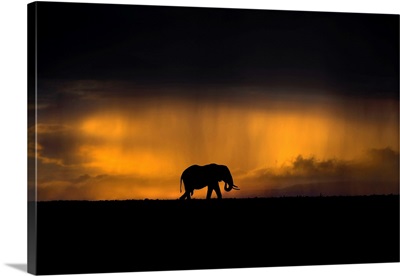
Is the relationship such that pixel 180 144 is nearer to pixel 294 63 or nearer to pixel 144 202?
pixel 144 202

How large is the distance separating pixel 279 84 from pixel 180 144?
4.10 ft

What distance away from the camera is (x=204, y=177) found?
12.7 m

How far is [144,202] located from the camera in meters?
12.5

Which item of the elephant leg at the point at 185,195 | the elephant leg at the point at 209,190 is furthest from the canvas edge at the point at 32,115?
the elephant leg at the point at 209,190

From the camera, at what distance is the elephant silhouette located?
1264cm

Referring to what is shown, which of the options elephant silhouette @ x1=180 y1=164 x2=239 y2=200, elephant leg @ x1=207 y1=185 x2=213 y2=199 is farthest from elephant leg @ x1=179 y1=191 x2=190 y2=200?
A: elephant leg @ x1=207 y1=185 x2=213 y2=199

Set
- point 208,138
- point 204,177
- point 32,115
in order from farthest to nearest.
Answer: point 208,138 < point 204,177 < point 32,115

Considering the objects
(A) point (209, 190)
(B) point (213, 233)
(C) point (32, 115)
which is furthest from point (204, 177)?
(C) point (32, 115)

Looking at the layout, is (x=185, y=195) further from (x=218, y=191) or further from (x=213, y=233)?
(x=213, y=233)

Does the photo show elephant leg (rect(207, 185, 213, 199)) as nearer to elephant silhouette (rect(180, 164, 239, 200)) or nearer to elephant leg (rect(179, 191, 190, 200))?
elephant silhouette (rect(180, 164, 239, 200))

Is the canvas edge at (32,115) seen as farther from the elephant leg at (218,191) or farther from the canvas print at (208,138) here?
the elephant leg at (218,191)

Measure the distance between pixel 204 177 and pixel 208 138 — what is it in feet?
1.36

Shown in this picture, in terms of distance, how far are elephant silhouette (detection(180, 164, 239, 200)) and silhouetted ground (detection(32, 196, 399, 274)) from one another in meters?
0.17

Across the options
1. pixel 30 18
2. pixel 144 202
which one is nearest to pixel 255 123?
pixel 144 202
